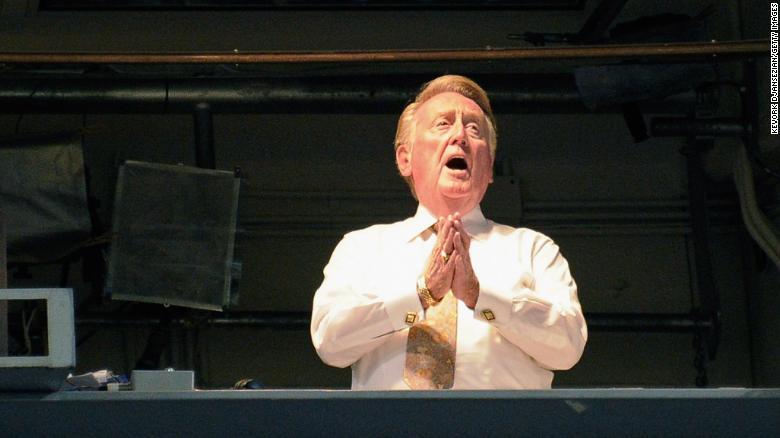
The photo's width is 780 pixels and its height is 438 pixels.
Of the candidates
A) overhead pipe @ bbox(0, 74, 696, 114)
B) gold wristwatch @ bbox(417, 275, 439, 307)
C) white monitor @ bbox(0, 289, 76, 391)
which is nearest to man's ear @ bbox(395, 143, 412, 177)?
gold wristwatch @ bbox(417, 275, 439, 307)

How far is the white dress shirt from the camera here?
2512 mm

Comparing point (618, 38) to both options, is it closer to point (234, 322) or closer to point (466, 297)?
point (234, 322)

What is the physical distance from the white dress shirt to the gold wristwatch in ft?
0.06

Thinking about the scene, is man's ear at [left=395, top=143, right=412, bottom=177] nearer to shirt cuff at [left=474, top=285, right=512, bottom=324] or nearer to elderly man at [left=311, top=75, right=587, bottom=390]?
elderly man at [left=311, top=75, right=587, bottom=390]

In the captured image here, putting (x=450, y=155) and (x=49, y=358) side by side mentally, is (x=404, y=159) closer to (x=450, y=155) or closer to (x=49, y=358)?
(x=450, y=155)

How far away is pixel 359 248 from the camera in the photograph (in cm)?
283

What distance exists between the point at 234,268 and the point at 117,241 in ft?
1.64

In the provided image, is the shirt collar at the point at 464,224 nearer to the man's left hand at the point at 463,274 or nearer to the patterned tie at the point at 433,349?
the patterned tie at the point at 433,349
